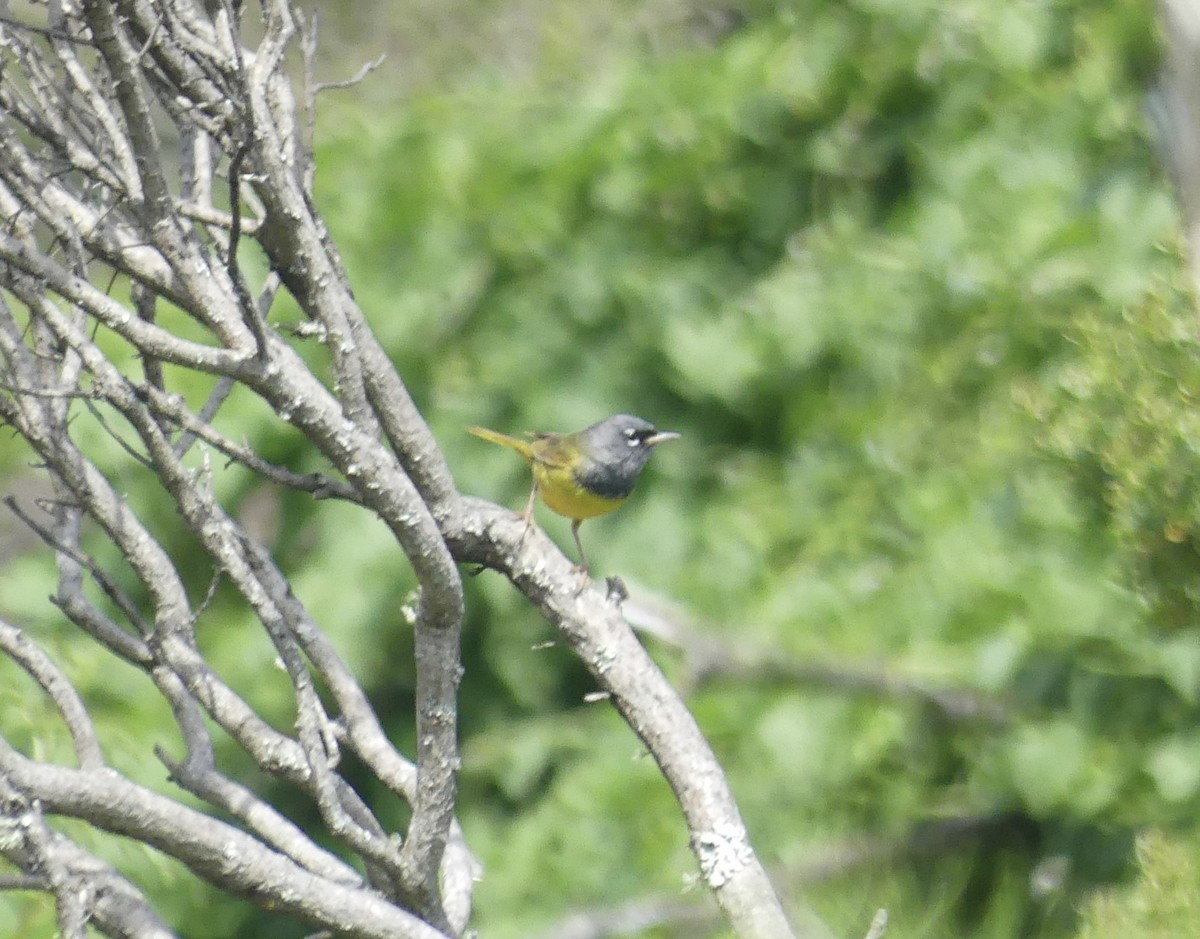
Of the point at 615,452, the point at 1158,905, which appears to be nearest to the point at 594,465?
the point at 615,452

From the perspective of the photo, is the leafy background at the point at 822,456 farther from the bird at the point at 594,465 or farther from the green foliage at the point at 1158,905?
the bird at the point at 594,465

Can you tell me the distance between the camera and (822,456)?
4.37 meters

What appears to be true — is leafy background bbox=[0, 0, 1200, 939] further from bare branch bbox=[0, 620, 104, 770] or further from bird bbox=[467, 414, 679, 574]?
bare branch bbox=[0, 620, 104, 770]

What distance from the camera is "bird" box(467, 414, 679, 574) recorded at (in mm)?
3336

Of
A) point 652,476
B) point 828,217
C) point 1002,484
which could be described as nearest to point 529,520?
point 1002,484

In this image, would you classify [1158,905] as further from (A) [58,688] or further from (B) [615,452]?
(A) [58,688]

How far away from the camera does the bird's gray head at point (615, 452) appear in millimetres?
3344

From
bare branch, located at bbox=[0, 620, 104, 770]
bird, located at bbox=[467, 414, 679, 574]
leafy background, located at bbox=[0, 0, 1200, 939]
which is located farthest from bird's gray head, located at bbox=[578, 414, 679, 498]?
bare branch, located at bbox=[0, 620, 104, 770]

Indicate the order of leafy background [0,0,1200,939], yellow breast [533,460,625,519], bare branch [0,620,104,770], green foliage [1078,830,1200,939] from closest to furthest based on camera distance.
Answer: bare branch [0,620,104,770]
green foliage [1078,830,1200,939]
leafy background [0,0,1200,939]
yellow breast [533,460,625,519]

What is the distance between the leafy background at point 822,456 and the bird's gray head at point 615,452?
0.55 meters

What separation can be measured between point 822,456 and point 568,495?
1267 mm

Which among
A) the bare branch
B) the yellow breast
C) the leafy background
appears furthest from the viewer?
the yellow breast

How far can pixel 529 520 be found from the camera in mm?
1963

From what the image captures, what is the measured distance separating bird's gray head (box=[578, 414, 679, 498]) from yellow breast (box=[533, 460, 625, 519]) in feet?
0.08
